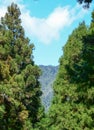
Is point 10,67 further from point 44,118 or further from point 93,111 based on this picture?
point 44,118

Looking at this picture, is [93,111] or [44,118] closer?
[93,111]

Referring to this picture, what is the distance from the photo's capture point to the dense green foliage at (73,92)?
31.1 metres

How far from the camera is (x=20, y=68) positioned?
4331 centimetres

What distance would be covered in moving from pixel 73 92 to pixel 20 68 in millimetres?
5868

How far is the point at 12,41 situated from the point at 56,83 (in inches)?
246

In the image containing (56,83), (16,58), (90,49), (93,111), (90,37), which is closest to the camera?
(90,37)

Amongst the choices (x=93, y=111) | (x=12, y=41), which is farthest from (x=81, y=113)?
(x=12, y=41)

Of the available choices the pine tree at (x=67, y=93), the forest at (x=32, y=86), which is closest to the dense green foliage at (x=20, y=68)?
the forest at (x=32, y=86)

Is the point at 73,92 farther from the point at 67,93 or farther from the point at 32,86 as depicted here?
the point at 32,86

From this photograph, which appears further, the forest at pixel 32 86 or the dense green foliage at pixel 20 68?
the dense green foliage at pixel 20 68

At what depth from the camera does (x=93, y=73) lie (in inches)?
1173

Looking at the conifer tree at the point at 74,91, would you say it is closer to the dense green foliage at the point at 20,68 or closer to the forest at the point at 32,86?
the forest at the point at 32,86

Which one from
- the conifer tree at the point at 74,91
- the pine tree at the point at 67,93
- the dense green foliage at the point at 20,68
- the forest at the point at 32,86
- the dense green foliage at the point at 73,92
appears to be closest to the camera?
the conifer tree at the point at 74,91

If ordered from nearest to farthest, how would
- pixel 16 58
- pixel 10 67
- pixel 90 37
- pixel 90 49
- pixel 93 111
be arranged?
pixel 90 37
pixel 90 49
pixel 93 111
pixel 10 67
pixel 16 58
